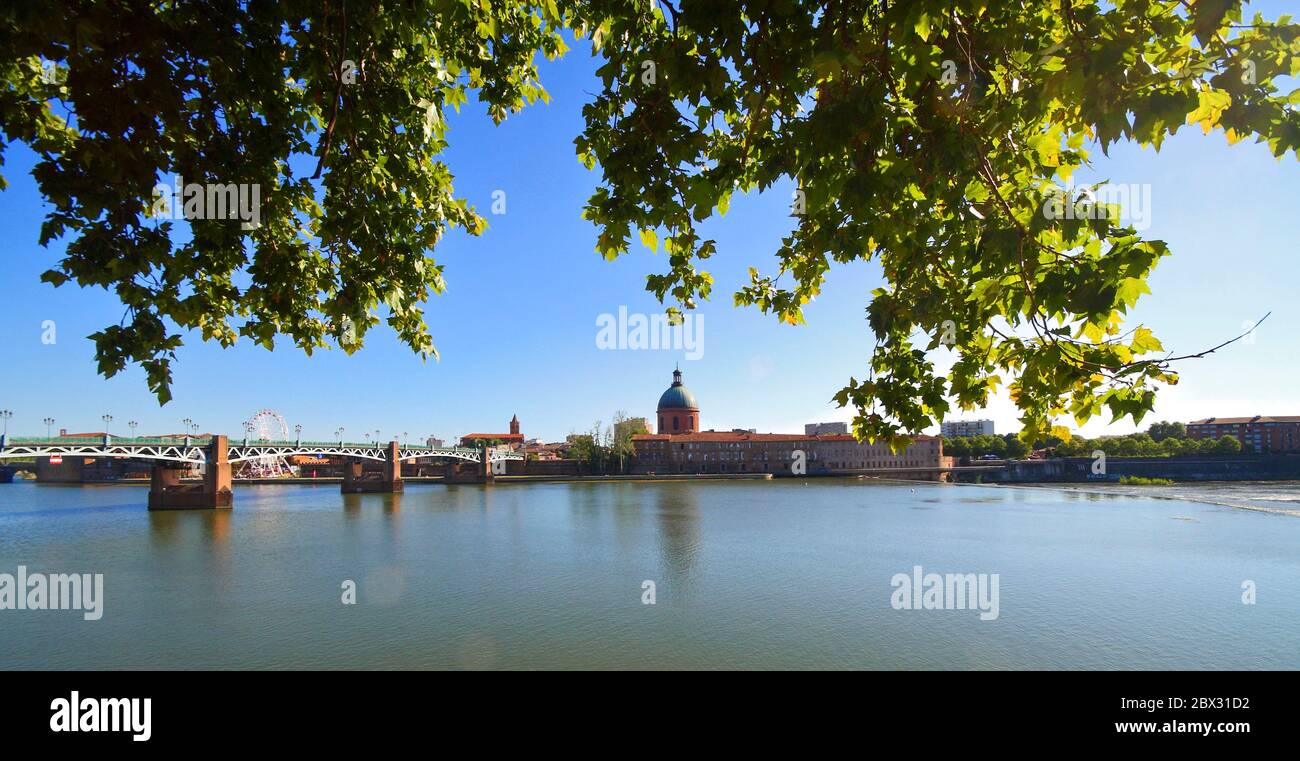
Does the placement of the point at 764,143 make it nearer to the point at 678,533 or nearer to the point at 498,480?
the point at 678,533

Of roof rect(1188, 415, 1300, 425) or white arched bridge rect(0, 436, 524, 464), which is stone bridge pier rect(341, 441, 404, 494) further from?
roof rect(1188, 415, 1300, 425)

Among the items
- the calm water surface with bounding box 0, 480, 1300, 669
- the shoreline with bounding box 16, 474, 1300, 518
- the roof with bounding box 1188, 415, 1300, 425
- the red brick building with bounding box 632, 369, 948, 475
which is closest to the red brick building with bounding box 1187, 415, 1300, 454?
the roof with bounding box 1188, 415, 1300, 425

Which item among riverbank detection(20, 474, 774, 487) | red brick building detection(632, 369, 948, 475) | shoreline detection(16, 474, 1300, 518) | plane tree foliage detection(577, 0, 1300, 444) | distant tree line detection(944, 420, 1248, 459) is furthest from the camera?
red brick building detection(632, 369, 948, 475)

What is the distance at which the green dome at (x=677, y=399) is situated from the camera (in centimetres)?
11106

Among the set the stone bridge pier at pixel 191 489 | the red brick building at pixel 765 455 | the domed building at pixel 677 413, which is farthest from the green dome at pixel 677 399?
the stone bridge pier at pixel 191 489

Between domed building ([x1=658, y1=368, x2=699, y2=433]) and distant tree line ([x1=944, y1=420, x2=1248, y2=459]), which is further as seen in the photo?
domed building ([x1=658, y1=368, x2=699, y2=433])

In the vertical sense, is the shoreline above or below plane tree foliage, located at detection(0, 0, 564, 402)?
below

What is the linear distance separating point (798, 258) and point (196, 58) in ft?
14.9

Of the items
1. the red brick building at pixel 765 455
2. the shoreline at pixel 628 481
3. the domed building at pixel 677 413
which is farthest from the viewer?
the domed building at pixel 677 413

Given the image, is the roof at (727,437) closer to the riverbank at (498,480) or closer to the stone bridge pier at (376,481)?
the riverbank at (498,480)

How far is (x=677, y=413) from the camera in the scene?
111 m

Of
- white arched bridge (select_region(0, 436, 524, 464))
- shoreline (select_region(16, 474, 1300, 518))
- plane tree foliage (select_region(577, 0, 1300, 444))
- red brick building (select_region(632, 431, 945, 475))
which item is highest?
plane tree foliage (select_region(577, 0, 1300, 444))

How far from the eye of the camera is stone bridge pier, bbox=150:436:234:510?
158ft

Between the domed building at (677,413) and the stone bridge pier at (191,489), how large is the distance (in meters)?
71.1
